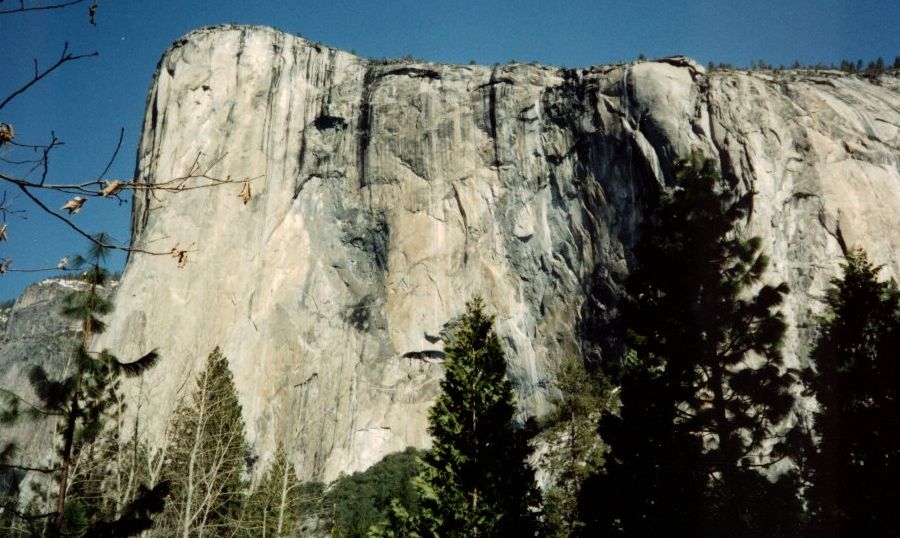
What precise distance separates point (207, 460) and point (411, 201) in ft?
108

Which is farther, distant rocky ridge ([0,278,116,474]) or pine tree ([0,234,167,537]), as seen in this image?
distant rocky ridge ([0,278,116,474])

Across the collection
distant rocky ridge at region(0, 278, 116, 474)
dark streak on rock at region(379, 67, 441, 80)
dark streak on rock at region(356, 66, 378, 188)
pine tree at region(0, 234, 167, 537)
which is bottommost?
pine tree at region(0, 234, 167, 537)

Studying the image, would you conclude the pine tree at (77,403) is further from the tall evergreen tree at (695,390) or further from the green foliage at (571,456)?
the green foliage at (571,456)

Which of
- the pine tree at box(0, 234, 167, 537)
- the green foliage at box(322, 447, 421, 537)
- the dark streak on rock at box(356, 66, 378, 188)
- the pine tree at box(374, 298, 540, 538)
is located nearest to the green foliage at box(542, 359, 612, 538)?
the pine tree at box(374, 298, 540, 538)

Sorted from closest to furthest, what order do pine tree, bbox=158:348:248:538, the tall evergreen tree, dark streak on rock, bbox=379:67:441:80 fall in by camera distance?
the tall evergreen tree < pine tree, bbox=158:348:248:538 < dark streak on rock, bbox=379:67:441:80

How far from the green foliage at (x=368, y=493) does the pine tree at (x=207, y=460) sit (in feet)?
35.5

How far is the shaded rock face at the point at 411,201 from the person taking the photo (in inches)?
1563

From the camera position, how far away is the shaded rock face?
1563 inches

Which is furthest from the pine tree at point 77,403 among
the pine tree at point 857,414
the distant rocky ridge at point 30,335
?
the distant rocky ridge at point 30,335

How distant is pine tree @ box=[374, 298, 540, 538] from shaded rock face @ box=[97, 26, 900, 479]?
25.1 m

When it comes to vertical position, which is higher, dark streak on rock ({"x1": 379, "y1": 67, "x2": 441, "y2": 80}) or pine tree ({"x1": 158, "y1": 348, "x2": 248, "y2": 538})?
dark streak on rock ({"x1": 379, "y1": 67, "x2": 441, "y2": 80})

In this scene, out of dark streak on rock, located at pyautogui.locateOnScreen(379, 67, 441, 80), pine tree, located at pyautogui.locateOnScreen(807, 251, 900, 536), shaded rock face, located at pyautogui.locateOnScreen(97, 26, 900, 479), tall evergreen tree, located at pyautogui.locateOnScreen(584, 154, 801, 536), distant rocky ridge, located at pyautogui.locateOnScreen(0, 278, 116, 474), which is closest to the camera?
pine tree, located at pyautogui.locateOnScreen(807, 251, 900, 536)

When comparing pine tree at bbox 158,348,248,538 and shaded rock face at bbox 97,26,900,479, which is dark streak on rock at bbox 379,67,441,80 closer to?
shaded rock face at bbox 97,26,900,479

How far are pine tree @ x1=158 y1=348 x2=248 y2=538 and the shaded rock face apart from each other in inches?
525
